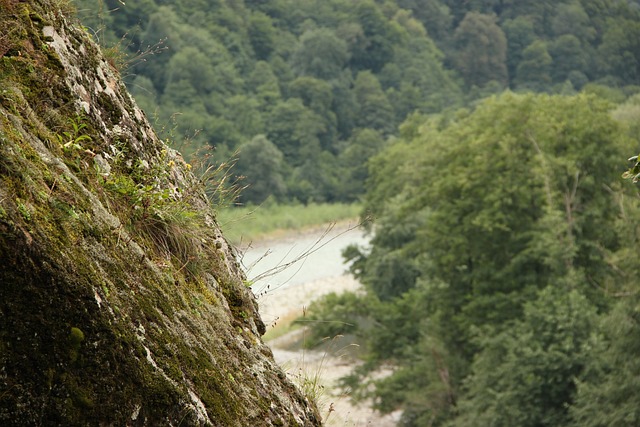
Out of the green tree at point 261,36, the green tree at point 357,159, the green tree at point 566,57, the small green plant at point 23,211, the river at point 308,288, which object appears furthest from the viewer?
the green tree at point 566,57

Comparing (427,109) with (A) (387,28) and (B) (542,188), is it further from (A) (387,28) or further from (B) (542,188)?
(B) (542,188)

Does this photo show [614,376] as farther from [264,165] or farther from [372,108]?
[372,108]

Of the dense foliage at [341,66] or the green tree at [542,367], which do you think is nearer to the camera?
the green tree at [542,367]

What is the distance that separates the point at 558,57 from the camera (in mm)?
151250

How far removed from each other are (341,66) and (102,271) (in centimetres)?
12288

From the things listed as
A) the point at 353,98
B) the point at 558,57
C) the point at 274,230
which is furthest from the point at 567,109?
the point at 558,57

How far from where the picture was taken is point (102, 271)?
135 inches

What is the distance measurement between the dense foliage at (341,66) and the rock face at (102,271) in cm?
6766

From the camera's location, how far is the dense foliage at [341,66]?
9800cm

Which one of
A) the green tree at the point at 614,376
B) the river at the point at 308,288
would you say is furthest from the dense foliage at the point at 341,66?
the green tree at the point at 614,376

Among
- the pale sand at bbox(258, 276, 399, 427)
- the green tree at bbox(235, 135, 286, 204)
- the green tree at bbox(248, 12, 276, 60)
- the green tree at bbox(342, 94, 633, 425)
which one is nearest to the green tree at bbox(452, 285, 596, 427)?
the green tree at bbox(342, 94, 633, 425)

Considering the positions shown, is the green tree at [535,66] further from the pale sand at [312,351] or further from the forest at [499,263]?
the pale sand at [312,351]

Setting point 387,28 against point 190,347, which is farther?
point 387,28

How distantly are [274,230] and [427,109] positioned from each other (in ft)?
179
